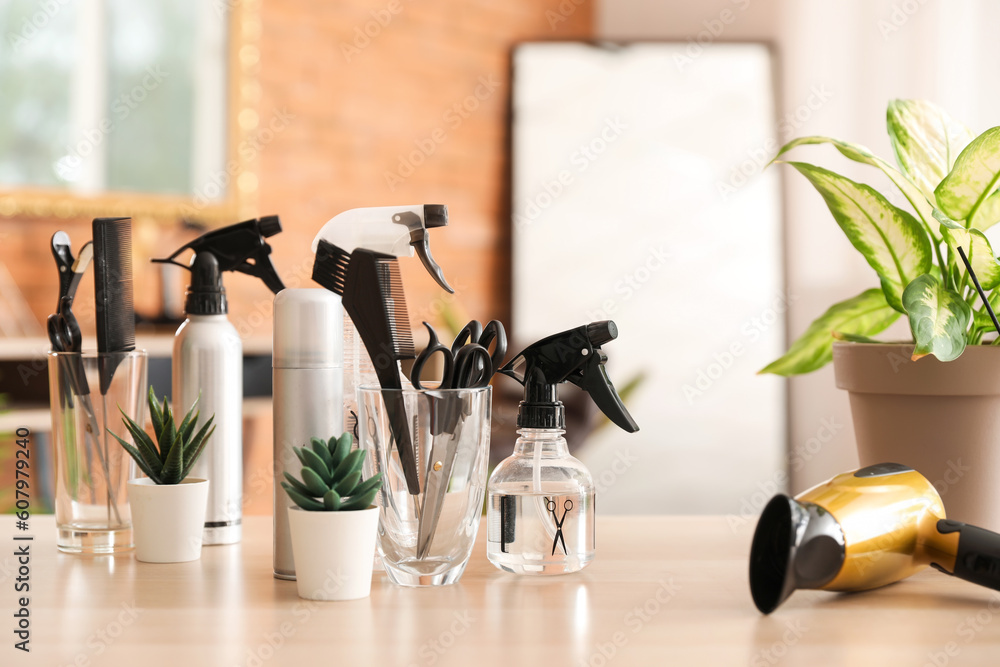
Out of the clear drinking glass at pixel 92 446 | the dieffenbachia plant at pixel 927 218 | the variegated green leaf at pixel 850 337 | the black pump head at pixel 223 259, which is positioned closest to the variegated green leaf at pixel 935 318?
the dieffenbachia plant at pixel 927 218

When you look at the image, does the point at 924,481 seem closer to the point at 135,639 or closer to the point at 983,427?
the point at 983,427

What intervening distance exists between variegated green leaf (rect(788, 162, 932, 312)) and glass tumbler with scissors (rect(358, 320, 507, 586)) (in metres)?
0.31

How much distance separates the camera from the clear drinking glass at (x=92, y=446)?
2.36 feet

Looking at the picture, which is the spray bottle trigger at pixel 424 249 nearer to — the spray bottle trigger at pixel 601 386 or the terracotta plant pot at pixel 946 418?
the spray bottle trigger at pixel 601 386

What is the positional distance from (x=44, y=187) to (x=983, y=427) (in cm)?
211

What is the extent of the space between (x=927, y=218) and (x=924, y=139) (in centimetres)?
9

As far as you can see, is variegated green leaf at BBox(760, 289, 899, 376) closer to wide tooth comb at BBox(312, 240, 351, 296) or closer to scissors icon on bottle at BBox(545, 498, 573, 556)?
scissors icon on bottle at BBox(545, 498, 573, 556)

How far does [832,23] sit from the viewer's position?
8.59 feet

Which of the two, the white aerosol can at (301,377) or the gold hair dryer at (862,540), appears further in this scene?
the white aerosol can at (301,377)

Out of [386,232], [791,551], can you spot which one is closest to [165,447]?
[386,232]

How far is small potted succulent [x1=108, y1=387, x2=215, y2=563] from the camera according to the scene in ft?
2.27

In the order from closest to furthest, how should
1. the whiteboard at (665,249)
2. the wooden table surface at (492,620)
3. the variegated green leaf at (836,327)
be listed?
the wooden table surface at (492,620) < the variegated green leaf at (836,327) < the whiteboard at (665,249)

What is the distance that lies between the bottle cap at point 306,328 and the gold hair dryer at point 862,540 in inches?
12.8

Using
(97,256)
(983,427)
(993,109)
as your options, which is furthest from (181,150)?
(983,427)
